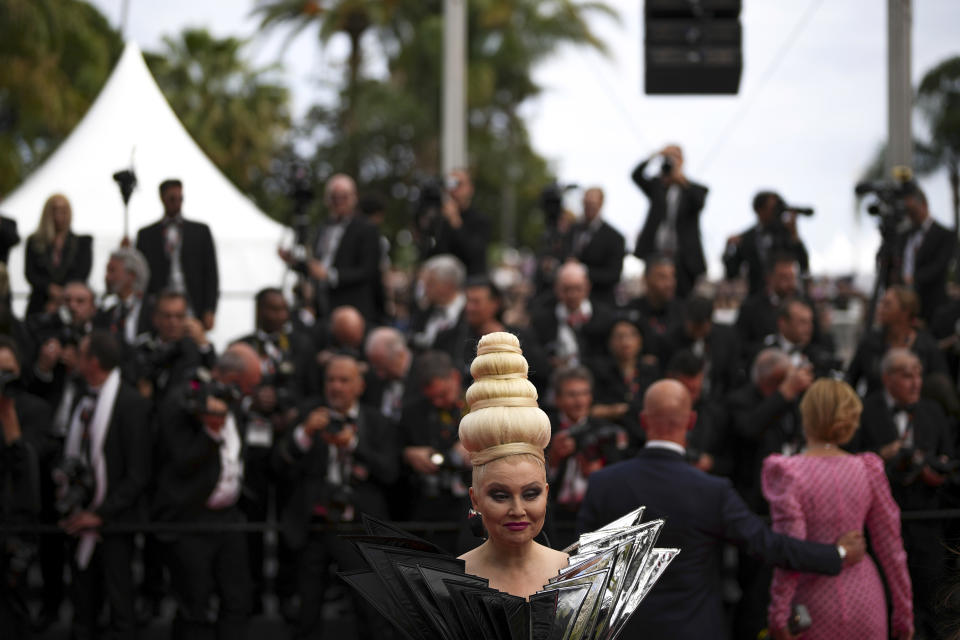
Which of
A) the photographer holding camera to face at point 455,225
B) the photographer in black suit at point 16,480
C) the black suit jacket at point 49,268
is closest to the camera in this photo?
the photographer in black suit at point 16,480

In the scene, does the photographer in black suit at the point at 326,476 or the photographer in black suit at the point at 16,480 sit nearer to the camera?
the photographer in black suit at the point at 16,480

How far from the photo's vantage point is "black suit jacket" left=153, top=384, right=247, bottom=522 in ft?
19.0

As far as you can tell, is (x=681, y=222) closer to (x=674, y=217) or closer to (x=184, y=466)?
(x=674, y=217)

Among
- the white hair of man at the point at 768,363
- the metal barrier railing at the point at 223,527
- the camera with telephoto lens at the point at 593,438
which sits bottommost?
the metal barrier railing at the point at 223,527

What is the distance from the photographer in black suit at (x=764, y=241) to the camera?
7965 millimetres

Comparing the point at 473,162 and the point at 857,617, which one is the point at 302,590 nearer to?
the point at 857,617

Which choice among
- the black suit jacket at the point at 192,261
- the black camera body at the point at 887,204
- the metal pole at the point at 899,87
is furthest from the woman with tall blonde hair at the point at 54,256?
the metal pole at the point at 899,87

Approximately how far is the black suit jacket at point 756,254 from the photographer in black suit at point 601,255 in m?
0.80

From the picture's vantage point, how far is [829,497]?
178 inches

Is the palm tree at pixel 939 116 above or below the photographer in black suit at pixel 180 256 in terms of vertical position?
above

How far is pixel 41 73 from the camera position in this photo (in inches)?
768

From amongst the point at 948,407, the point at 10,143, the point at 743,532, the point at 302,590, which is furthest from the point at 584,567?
the point at 10,143

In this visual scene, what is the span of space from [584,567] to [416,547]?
1.39 ft

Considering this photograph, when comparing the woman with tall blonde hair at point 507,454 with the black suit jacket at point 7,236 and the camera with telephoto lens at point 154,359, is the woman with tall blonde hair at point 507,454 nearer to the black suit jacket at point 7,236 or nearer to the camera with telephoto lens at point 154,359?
the camera with telephoto lens at point 154,359
